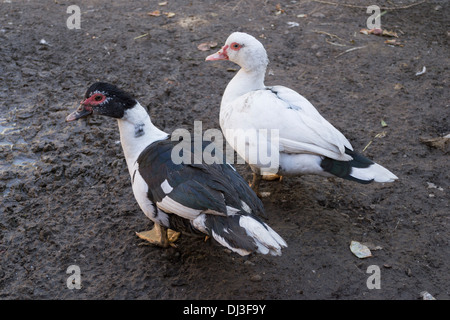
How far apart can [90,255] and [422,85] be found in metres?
3.44

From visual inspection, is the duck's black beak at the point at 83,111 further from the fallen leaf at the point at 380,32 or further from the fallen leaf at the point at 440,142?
the fallen leaf at the point at 380,32

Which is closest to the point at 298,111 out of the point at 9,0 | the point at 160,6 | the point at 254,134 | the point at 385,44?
the point at 254,134

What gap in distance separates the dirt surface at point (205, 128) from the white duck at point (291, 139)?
396mm

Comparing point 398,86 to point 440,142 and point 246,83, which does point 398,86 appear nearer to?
point 440,142

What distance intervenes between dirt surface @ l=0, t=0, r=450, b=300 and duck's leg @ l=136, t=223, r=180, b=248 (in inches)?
2.1

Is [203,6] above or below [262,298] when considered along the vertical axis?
above

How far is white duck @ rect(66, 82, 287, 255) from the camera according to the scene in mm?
2459

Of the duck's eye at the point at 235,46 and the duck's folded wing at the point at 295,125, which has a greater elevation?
the duck's eye at the point at 235,46

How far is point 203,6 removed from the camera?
18.9 feet

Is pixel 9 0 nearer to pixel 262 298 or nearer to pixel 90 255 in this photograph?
pixel 90 255

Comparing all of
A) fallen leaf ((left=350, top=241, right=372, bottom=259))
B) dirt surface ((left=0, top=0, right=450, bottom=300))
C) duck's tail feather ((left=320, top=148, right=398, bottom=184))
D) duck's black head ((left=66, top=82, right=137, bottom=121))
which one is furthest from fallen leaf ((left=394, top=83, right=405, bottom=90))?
duck's black head ((left=66, top=82, right=137, bottom=121))

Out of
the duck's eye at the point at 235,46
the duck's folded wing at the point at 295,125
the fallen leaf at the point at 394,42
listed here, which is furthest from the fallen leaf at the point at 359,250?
the fallen leaf at the point at 394,42

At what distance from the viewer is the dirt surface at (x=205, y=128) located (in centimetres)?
278

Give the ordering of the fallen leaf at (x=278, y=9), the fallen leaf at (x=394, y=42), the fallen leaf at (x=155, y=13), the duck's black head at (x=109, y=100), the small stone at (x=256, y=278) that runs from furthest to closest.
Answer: the fallen leaf at (x=278, y=9), the fallen leaf at (x=155, y=13), the fallen leaf at (x=394, y=42), the duck's black head at (x=109, y=100), the small stone at (x=256, y=278)
